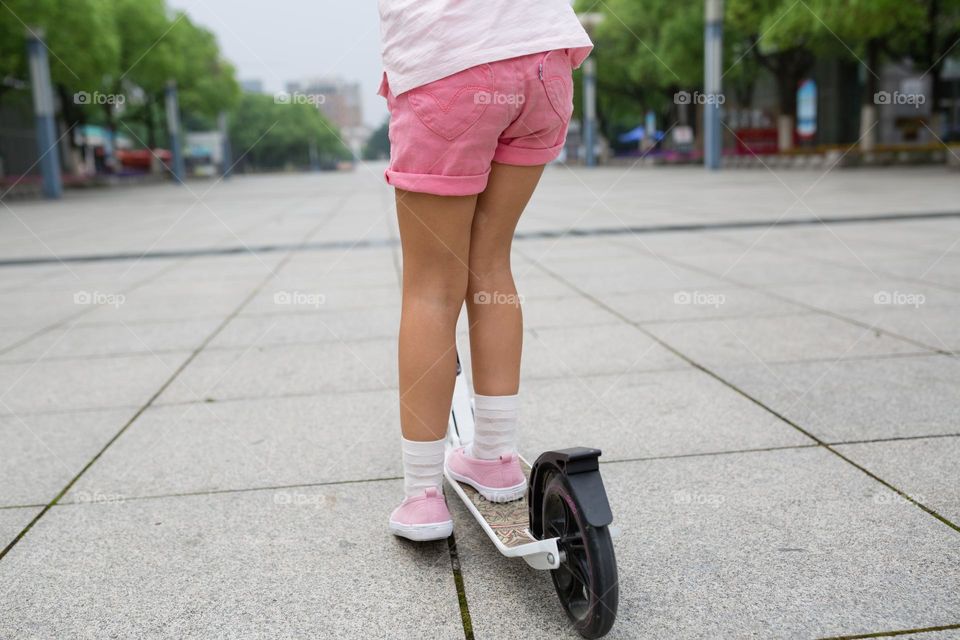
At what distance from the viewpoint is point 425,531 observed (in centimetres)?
210

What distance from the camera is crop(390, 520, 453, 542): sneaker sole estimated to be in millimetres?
2102

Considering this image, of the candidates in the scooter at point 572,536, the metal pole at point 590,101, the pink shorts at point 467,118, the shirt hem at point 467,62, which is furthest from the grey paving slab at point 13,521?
the metal pole at point 590,101

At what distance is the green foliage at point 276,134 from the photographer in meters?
93.6

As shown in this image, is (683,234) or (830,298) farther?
(683,234)

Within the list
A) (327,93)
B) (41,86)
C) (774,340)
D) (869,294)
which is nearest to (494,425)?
(774,340)

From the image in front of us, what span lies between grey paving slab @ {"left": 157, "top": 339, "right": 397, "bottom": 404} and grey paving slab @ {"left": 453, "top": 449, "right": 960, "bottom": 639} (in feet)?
5.06

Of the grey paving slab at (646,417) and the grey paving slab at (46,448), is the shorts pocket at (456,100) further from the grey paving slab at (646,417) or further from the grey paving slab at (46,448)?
the grey paving slab at (46,448)

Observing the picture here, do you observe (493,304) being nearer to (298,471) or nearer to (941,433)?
(298,471)

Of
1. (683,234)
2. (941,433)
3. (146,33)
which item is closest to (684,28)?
(146,33)

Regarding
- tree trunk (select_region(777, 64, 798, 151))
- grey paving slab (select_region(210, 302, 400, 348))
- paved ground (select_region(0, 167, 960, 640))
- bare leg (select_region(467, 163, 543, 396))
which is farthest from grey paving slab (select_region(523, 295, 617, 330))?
tree trunk (select_region(777, 64, 798, 151))

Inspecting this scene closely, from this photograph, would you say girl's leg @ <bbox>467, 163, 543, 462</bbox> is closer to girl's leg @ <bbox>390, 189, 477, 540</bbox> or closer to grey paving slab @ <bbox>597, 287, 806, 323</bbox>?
girl's leg @ <bbox>390, 189, 477, 540</bbox>

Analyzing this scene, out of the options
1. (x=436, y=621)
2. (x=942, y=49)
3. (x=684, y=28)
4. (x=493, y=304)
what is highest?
(x=684, y=28)

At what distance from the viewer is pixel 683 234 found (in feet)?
29.9

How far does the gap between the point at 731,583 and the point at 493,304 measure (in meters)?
0.85
